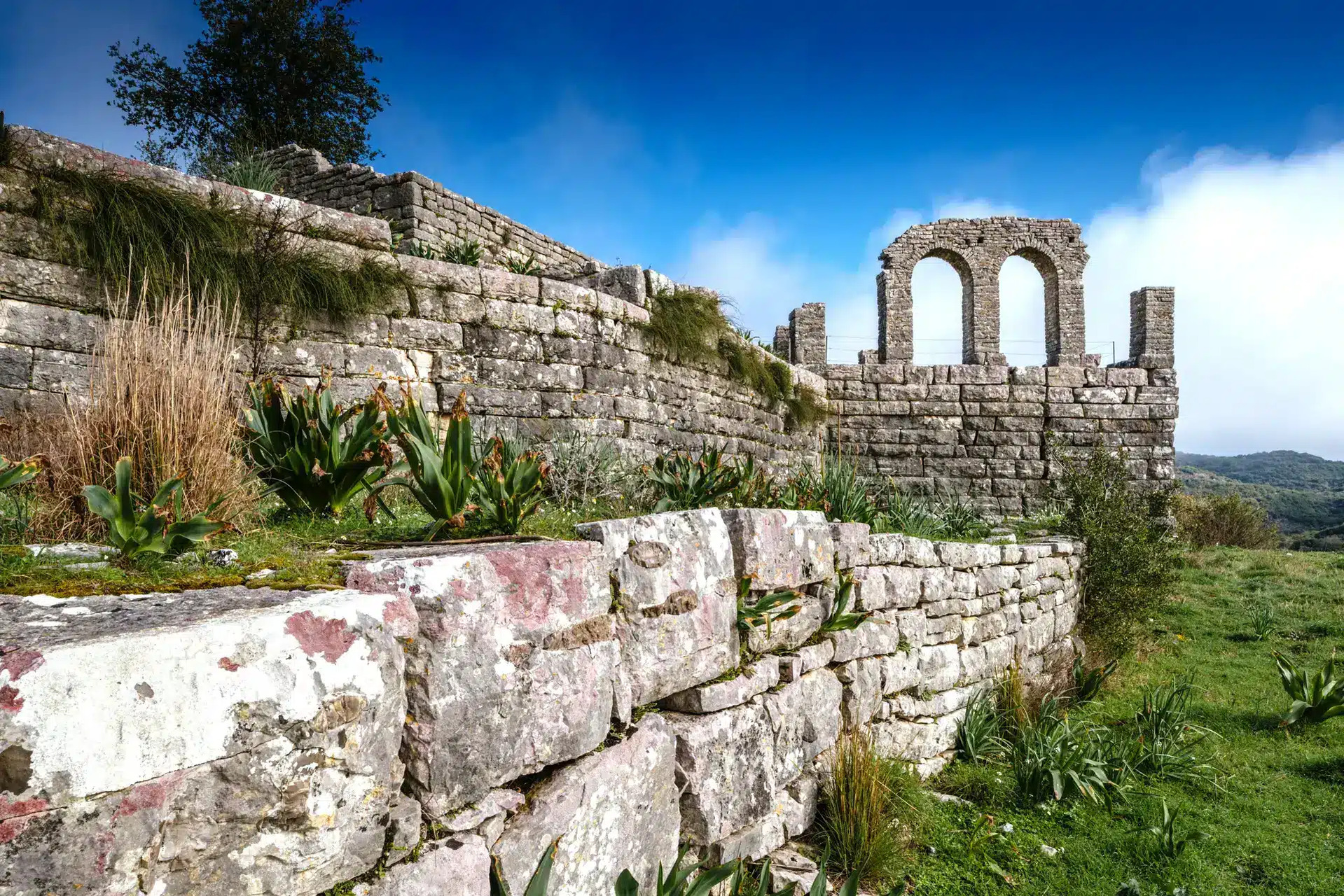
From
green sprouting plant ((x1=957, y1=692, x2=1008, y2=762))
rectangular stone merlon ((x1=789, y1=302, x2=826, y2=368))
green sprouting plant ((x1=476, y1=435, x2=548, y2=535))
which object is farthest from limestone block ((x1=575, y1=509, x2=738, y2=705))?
rectangular stone merlon ((x1=789, y1=302, x2=826, y2=368))

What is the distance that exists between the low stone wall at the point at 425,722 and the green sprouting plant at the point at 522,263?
610cm

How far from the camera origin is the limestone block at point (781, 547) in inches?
134

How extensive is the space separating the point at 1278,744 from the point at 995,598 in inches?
91.4

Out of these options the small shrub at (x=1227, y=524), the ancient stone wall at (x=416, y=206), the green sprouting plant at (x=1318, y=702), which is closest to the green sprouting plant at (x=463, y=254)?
the ancient stone wall at (x=416, y=206)

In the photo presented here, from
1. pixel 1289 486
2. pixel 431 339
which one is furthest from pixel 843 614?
pixel 1289 486

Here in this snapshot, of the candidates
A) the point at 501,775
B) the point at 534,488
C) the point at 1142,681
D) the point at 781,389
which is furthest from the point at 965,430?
the point at 501,775

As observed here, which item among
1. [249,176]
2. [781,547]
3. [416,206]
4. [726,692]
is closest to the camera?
[726,692]

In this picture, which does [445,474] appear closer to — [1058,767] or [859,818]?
[859,818]

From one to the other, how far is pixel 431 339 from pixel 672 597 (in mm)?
4085

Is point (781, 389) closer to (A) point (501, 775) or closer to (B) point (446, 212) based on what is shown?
(B) point (446, 212)

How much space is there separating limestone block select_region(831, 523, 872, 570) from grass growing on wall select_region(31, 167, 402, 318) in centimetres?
369

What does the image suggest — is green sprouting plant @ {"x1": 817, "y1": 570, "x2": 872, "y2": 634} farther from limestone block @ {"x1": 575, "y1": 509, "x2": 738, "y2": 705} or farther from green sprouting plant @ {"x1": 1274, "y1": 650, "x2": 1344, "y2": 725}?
green sprouting plant @ {"x1": 1274, "y1": 650, "x2": 1344, "y2": 725}

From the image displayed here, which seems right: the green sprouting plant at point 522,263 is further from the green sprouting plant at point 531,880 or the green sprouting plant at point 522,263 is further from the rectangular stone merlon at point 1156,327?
the rectangular stone merlon at point 1156,327

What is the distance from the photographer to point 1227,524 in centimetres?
1591
